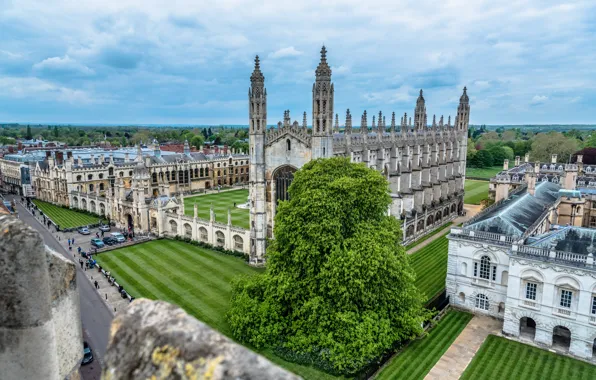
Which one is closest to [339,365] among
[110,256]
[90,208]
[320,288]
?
[320,288]

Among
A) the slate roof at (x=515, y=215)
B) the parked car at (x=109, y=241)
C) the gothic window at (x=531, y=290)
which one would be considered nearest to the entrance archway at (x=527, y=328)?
the gothic window at (x=531, y=290)

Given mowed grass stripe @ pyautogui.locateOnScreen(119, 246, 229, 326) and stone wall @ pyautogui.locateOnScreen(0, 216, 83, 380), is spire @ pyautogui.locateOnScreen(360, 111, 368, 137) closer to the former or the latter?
mowed grass stripe @ pyautogui.locateOnScreen(119, 246, 229, 326)

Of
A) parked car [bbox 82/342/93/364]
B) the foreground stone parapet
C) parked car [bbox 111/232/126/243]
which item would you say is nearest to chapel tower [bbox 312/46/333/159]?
parked car [bbox 82/342/93/364]

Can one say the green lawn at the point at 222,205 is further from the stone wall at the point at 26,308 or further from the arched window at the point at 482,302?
the stone wall at the point at 26,308

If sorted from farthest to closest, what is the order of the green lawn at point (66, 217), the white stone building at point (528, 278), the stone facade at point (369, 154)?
the green lawn at point (66, 217), the stone facade at point (369, 154), the white stone building at point (528, 278)

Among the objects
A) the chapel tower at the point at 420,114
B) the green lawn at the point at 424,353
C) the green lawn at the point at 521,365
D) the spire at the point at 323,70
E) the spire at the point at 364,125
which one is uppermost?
the spire at the point at 323,70
